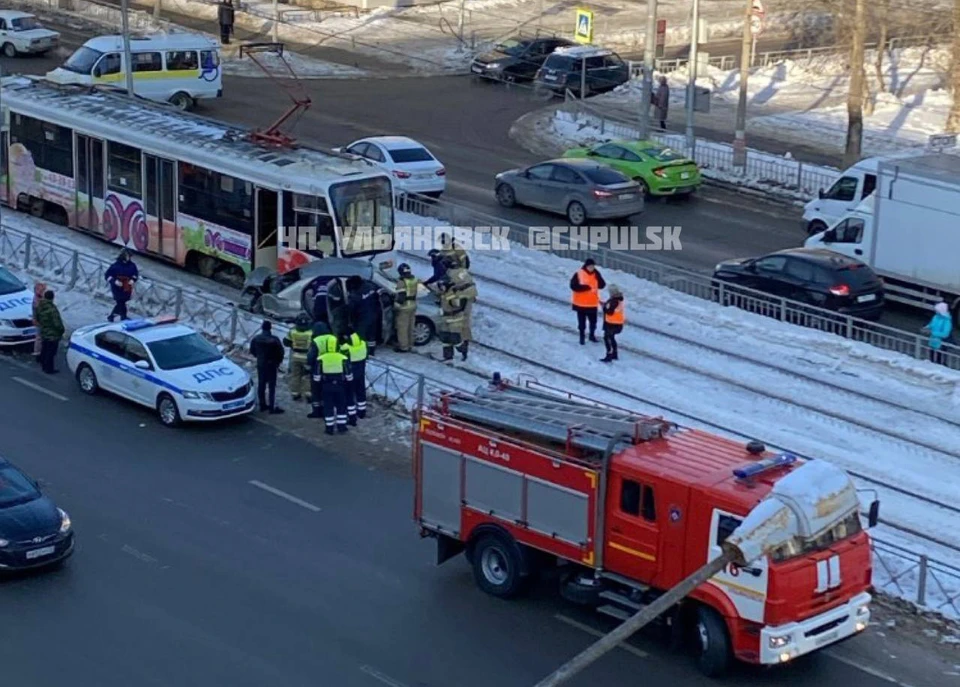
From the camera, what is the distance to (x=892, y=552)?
19500mm

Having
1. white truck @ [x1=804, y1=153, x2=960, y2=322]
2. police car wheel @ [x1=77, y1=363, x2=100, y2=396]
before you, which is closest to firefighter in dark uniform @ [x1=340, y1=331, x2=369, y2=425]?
police car wheel @ [x1=77, y1=363, x2=100, y2=396]

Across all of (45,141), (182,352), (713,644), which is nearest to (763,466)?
(713,644)

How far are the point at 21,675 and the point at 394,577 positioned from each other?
14.1 ft

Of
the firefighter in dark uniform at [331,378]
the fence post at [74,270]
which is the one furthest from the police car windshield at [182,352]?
the fence post at [74,270]

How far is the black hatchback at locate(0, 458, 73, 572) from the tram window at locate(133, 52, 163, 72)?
29.1m

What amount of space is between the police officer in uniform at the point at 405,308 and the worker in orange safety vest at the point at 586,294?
2482 millimetres

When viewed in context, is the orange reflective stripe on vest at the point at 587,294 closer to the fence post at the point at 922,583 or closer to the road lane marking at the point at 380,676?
the fence post at the point at 922,583

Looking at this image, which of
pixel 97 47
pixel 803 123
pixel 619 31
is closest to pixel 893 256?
pixel 803 123

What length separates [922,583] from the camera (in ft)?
61.2

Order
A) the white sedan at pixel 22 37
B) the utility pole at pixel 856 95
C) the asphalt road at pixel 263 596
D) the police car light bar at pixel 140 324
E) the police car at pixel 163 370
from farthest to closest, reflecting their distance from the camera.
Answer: the white sedan at pixel 22 37 → the utility pole at pixel 856 95 → the police car light bar at pixel 140 324 → the police car at pixel 163 370 → the asphalt road at pixel 263 596

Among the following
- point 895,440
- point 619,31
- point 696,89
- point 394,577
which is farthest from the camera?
point 619,31

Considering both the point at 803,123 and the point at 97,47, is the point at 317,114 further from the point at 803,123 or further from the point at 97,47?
the point at 803,123

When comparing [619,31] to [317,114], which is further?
[619,31]

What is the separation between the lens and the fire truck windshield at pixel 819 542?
16.0 metres
